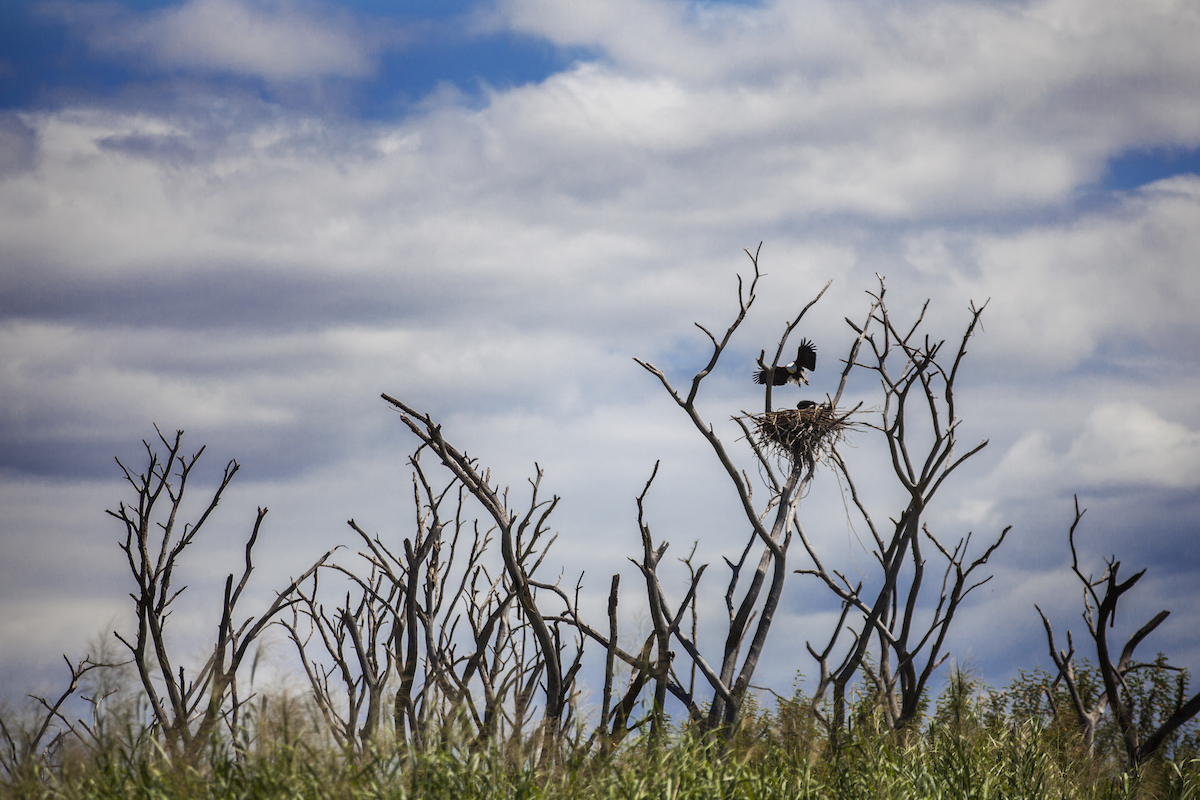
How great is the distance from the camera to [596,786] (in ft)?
20.7

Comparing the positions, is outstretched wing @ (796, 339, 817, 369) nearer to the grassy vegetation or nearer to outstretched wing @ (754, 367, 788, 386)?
outstretched wing @ (754, 367, 788, 386)

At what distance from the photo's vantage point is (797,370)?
10680mm

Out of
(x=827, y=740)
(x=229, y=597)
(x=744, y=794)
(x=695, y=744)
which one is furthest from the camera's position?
(x=229, y=597)

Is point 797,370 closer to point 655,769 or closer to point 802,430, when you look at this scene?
point 802,430

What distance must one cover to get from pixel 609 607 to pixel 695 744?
1.24 m

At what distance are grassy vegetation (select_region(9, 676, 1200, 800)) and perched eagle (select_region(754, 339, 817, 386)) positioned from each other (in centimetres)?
337

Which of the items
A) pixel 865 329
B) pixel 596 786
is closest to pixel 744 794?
pixel 596 786

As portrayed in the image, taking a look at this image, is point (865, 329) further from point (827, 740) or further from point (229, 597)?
point (229, 597)

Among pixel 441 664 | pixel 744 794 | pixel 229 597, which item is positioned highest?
pixel 229 597

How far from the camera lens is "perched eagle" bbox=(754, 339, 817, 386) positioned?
10.3 metres

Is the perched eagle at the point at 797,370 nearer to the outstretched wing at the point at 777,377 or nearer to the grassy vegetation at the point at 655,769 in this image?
the outstretched wing at the point at 777,377

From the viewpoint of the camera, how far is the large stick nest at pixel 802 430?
9.55m

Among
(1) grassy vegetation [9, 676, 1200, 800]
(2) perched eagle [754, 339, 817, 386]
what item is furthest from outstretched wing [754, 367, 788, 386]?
(1) grassy vegetation [9, 676, 1200, 800]

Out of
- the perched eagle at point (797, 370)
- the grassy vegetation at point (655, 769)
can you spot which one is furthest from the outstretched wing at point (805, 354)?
the grassy vegetation at point (655, 769)
